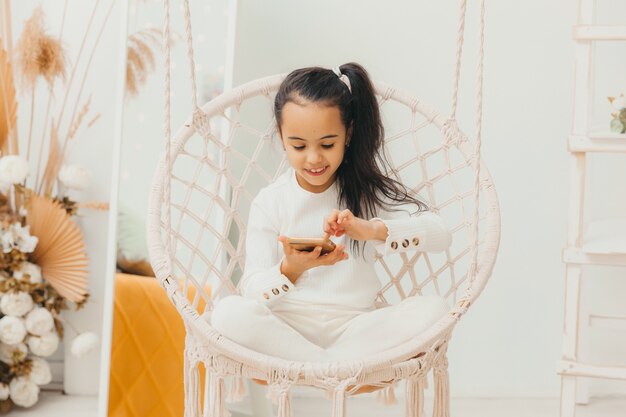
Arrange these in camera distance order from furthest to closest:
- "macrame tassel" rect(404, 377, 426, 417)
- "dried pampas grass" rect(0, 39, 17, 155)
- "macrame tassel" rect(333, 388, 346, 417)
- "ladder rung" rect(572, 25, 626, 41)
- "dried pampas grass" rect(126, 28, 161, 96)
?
1. "dried pampas grass" rect(0, 39, 17, 155)
2. "dried pampas grass" rect(126, 28, 161, 96)
3. "ladder rung" rect(572, 25, 626, 41)
4. "macrame tassel" rect(404, 377, 426, 417)
5. "macrame tassel" rect(333, 388, 346, 417)

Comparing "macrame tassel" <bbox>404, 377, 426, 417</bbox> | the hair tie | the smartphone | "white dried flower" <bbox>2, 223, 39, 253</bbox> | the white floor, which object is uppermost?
the hair tie

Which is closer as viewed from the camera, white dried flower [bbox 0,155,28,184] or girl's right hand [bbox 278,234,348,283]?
girl's right hand [bbox 278,234,348,283]

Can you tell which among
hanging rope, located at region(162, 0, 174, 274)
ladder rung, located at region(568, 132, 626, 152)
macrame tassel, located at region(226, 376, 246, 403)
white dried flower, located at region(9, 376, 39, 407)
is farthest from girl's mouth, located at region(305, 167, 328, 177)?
white dried flower, located at region(9, 376, 39, 407)

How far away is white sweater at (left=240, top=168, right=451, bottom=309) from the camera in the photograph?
1522 millimetres

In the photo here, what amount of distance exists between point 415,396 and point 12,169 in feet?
4.30

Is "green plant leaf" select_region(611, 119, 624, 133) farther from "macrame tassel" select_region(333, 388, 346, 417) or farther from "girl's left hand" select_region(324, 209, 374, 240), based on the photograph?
"macrame tassel" select_region(333, 388, 346, 417)

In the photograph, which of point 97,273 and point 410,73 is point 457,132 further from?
point 97,273

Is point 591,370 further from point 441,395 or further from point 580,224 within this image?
point 441,395

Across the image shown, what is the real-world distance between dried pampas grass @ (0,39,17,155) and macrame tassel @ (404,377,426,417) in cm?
143

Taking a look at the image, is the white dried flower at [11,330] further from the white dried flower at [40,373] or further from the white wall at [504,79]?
the white wall at [504,79]

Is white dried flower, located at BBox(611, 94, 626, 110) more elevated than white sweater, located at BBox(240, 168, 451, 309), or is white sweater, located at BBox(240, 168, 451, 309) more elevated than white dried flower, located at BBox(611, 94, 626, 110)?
white dried flower, located at BBox(611, 94, 626, 110)

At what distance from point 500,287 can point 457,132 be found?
0.82 metres

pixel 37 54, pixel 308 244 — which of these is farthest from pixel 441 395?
pixel 37 54

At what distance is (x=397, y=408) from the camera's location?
2322 mm
